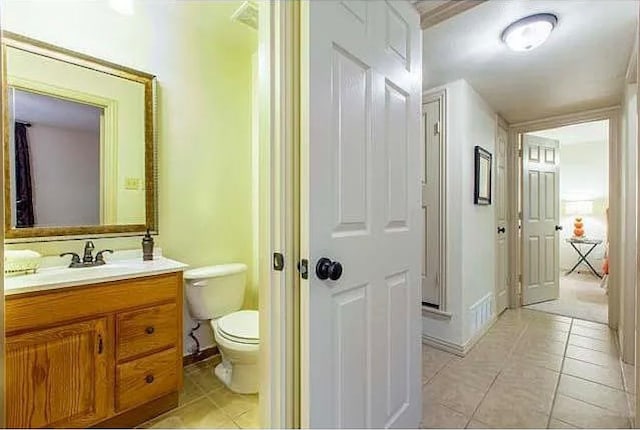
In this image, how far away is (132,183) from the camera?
2.06m

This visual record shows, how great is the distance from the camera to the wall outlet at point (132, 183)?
204 centimetres

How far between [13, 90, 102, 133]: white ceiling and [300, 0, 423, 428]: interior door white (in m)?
1.55

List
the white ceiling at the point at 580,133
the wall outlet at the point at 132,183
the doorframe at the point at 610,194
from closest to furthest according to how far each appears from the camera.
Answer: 1. the wall outlet at the point at 132,183
2. the doorframe at the point at 610,194
3. the white ceiling at the point at 580,133

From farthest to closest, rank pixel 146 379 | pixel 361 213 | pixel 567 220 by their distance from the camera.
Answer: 1. pixel 567 220
2. pixel 146 379
3. pixel 361 213

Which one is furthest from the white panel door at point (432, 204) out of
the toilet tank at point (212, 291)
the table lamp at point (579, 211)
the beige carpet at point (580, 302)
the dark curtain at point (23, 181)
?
the table lamp at point (579, 211)

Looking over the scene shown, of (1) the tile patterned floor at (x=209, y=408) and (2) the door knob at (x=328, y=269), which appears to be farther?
(1) the tile patterned floor at (x=209, y=408)

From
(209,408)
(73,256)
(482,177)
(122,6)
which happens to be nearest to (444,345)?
(482,177)

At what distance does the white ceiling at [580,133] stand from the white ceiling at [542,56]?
165cm

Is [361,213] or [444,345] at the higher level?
[361,213]

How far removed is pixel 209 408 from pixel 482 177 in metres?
2.63

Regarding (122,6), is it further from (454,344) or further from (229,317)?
(454,344)

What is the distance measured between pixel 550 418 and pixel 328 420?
1.42m

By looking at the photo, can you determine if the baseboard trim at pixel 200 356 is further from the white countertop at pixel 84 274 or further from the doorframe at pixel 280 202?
the doorframe at pixel 280 202

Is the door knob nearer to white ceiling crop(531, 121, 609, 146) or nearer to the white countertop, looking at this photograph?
the white countertop
